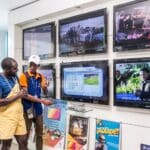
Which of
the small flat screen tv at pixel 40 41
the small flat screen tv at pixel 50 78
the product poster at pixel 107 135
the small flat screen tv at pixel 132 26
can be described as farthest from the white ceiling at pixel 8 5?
the product poster at pixel 107 135

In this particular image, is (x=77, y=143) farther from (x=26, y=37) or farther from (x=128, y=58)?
(x=26, y=37)

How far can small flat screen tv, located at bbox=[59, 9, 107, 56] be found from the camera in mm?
3428

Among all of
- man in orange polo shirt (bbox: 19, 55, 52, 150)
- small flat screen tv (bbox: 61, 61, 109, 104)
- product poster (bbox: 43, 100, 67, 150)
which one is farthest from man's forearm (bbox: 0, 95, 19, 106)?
product poster (bbox: 43, 100, 67, 150)

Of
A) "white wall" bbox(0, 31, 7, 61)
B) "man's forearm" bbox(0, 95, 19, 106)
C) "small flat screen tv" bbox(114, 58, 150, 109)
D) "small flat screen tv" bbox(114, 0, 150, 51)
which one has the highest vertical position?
"white wall" bbox(0, 31, 7, 61)

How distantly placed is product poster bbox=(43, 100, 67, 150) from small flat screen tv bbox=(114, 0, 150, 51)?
4.27ft

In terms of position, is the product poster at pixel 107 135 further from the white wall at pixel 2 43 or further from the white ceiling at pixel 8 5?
the white wall at pixel 2 43

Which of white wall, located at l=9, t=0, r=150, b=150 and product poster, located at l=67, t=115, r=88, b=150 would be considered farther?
product poster, located at l=67, t=115, r=88, b=150

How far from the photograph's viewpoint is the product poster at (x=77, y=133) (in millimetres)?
3648

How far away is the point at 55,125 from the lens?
4098 millimetres

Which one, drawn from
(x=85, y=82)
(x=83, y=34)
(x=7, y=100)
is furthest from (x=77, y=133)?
(x=83, y=34)

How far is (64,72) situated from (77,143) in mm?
971

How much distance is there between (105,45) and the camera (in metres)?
3.39

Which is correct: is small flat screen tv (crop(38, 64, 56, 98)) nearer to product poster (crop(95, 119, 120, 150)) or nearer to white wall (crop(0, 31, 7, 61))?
product poster (crop(95, 119, 120, 150))

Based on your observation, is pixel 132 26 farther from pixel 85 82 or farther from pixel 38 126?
pixel 38 126
